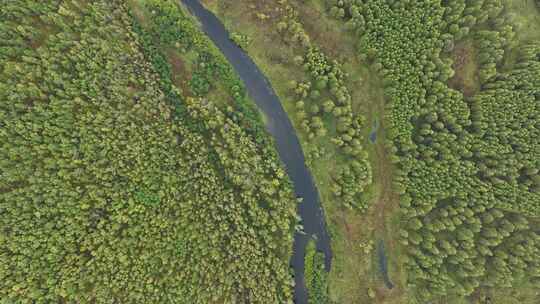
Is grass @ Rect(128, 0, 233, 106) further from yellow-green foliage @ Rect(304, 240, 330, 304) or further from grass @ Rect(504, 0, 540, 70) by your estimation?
grass @ Rect(504, 0, 540, 70)

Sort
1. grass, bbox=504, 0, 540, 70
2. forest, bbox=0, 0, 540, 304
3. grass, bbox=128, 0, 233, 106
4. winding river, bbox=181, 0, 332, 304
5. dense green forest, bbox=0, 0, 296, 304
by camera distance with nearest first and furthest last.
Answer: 1. dense green forest, bbox=0, 0, 296, 304
2. forest, bbox=0, 0, 540, 304
3. grass, bbox=504, 0, 540, 70
4. winding river, bbox=181, 0, 332, 304
5. grass, bbox=128, 0, 233, 106

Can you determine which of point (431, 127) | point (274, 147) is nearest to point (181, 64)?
point (274, 147)

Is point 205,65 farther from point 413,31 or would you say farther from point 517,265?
point 517,265

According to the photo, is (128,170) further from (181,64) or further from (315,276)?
(315,276)

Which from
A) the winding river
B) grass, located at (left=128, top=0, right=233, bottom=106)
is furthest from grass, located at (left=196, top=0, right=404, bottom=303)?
grass, located at (left=128, top=0, right=233, bottom=106)

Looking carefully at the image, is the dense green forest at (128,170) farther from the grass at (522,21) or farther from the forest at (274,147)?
the grass at (522,21)

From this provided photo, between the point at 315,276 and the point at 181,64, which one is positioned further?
the point at 181,64
